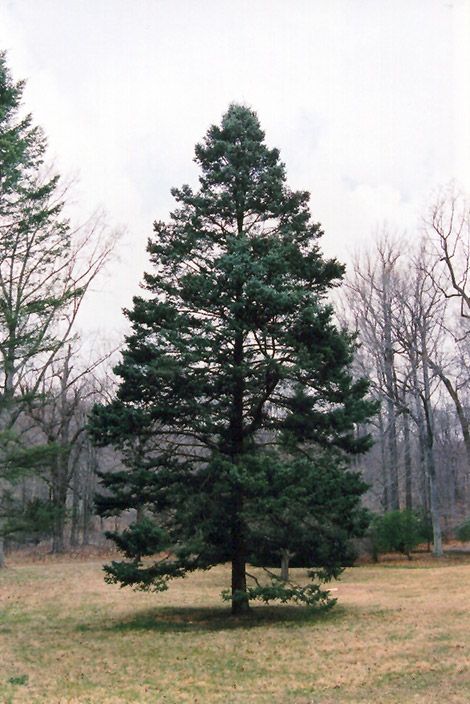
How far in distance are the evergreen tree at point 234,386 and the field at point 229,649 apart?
1.03m

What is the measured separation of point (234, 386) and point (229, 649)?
5318 mm

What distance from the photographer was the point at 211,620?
14781mm

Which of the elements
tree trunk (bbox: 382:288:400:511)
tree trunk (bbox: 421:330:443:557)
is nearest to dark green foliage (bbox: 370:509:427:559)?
tree trunk (bbox: 421:330:443:557)

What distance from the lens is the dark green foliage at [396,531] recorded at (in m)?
28.7

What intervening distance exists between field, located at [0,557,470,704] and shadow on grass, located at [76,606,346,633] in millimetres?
27

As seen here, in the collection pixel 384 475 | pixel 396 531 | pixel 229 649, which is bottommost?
pixel 229 649

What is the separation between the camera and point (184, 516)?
542 inches

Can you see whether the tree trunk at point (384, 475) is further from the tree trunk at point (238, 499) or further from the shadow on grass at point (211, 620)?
the tree trunk at point (238, 499)

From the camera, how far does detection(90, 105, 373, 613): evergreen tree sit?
1377cm

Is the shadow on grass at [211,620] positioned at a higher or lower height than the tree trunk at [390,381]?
lower

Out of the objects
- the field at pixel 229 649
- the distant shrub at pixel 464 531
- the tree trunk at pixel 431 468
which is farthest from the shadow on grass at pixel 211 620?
the distant shrub at pixel 464 531


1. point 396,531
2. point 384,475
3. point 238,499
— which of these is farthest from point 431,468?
point 238,499

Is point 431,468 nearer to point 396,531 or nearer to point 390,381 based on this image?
point 396,531

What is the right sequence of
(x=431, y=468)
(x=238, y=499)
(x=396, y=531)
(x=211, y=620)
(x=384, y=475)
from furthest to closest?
(x=384, y=475) → (x=431, y=468) → (x=396, y=531) → (x=211, y=620) → (x=238, y=499)
